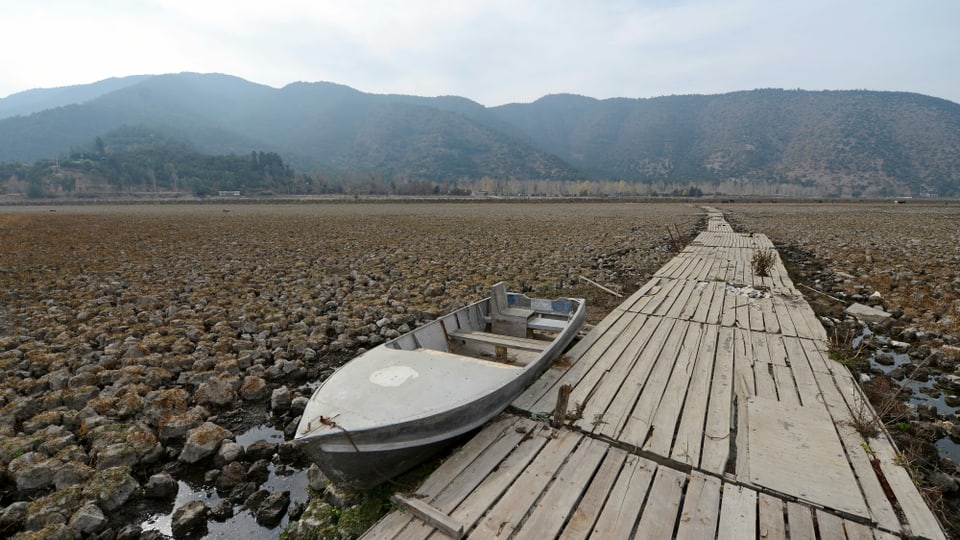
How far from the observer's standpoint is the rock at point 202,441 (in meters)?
4.74

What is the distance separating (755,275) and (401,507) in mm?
12829

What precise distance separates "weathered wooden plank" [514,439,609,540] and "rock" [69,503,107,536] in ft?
12.3

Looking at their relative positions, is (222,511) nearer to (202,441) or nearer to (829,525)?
(202,441)

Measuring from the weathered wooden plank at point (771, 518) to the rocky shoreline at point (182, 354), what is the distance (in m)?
3.54

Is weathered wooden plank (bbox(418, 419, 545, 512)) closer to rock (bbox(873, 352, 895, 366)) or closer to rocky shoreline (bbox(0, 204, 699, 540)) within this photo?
rocky shoreline (bbox(0, 204, 699, 540))

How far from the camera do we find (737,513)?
3.42 meters

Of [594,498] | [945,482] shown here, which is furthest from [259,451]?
[945,482]

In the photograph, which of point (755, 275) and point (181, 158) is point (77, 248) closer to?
point (755, 275)

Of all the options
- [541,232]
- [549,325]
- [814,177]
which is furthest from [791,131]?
[549,325]

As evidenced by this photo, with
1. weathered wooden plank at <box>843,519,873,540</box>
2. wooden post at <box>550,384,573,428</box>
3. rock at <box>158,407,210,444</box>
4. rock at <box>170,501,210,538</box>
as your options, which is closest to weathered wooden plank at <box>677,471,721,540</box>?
weathered wooden plank at <box>843,519,873,540</box>

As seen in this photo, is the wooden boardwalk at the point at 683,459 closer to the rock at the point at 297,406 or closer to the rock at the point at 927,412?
the rock at the point at 927,412

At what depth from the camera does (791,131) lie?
192 metres

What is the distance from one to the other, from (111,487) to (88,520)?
1.42 feet

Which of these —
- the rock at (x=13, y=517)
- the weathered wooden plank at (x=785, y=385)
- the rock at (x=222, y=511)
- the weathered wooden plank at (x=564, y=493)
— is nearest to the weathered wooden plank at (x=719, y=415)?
the weathered wooden plank at (x=785, y=385)
